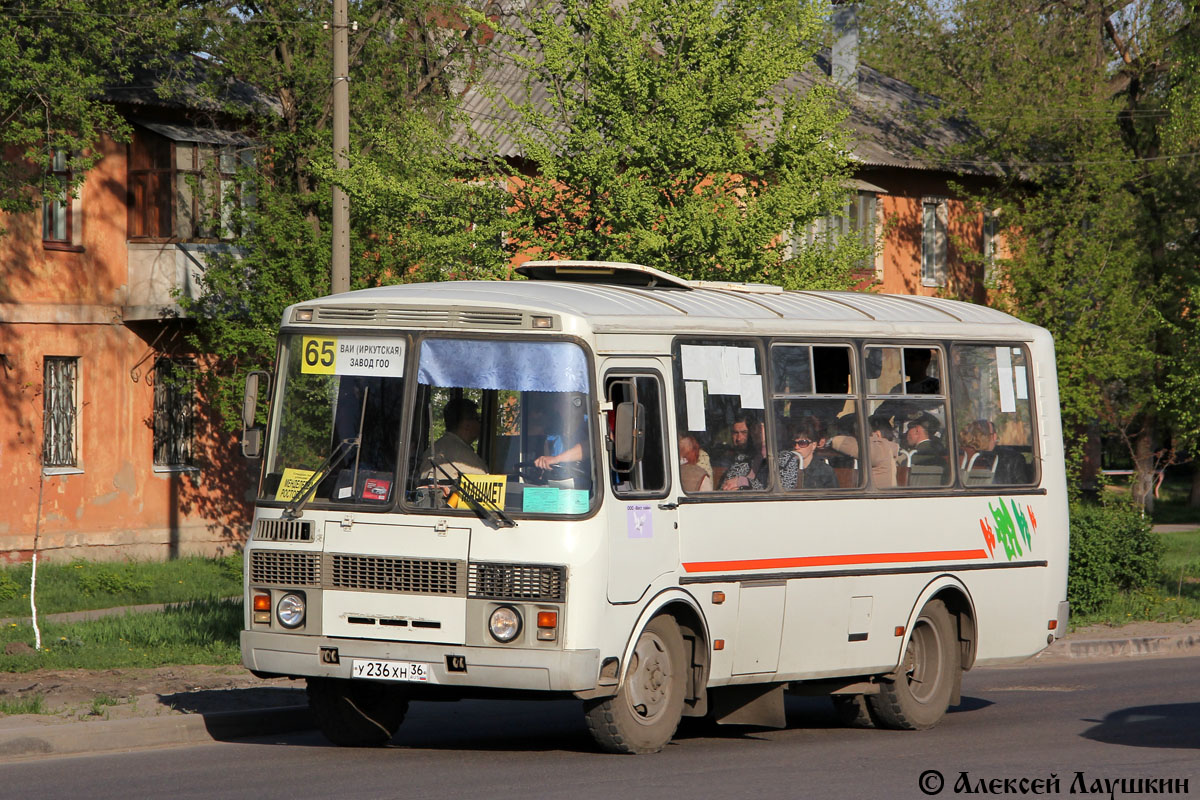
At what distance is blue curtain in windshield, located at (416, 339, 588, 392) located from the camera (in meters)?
9.93

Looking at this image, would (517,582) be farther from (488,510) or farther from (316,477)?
(316,477)

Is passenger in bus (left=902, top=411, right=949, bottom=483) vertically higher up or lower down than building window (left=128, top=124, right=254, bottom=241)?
lower down

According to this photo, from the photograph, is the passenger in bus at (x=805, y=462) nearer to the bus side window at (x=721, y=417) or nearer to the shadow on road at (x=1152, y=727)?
the bus side window at (x=721, y=417)

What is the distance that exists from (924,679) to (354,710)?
14.1 feet

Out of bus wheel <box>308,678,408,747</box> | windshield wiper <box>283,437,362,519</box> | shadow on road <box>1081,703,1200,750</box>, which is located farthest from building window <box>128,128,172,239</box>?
shadow on road <box>1081,703,1200,750</box>

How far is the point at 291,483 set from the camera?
10258mm

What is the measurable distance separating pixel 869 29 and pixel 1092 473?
13675 millimetres

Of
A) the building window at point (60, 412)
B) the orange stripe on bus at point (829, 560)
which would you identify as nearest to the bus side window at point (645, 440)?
the orange stripe on bus at point (829, 560)

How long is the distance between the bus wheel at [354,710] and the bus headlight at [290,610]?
0.61 metres

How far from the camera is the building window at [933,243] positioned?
4062cm

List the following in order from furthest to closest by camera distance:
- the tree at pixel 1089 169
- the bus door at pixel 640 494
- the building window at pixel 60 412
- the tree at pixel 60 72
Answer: the tree at pixel 1089 169
the building window at pixel 60 412
the tree at pixel 60 72
the bus door at pixel 640 494

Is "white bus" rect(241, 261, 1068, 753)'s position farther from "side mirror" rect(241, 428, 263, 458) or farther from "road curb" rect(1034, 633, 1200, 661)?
"road curb" rect(1034, 633, 1200, 661)

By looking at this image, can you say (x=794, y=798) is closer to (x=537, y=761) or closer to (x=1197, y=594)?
(x=537, y=761)

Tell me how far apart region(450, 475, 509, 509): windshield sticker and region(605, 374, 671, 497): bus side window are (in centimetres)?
66
